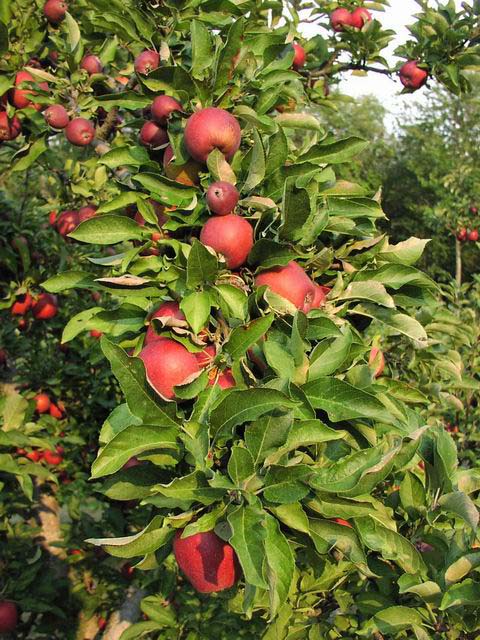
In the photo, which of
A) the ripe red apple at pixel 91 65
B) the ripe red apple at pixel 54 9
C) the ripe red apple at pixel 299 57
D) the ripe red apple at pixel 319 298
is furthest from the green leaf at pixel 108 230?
the ripe red apple at pixel 299 57

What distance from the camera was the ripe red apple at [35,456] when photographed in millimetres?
2691

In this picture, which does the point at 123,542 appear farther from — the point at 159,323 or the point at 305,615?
the point at 305,615

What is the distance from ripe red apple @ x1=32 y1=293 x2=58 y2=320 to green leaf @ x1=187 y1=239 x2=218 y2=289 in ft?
5.90

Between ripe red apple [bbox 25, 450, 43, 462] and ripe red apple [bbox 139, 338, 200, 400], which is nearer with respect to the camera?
ripe red apple [bbox 139, 338, 200, 400]

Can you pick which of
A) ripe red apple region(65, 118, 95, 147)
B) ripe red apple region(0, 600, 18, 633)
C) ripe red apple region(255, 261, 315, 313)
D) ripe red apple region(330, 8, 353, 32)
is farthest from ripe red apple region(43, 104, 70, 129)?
ripe red apple region(0, 600, 18, 633)

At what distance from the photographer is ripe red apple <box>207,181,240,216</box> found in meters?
1.12

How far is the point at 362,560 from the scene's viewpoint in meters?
0.99

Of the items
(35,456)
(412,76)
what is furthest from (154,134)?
(35,456)

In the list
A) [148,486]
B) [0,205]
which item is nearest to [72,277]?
[148,486]

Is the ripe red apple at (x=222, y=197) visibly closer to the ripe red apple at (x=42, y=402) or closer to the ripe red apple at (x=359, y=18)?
the ripe red apple at (x=359, y=18)

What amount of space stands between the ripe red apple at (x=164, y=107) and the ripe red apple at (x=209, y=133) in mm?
89

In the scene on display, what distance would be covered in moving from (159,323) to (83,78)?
1253 mm

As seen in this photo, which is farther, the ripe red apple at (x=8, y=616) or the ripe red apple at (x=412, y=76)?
the ripe red apple at (x=412, y=76)

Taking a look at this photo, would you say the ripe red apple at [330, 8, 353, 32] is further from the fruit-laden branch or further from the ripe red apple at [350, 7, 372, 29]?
the fruit-laden branch
